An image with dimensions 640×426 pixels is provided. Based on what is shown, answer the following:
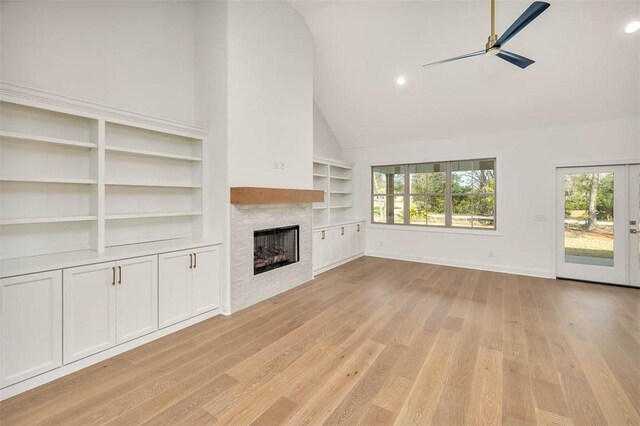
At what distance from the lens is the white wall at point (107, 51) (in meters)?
2.54

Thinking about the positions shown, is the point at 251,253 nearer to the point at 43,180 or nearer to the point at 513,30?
the point at 43,180

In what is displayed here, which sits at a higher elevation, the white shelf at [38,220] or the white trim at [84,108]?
the white trim at [84,108]

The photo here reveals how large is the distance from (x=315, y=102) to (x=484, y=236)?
15.2 ft

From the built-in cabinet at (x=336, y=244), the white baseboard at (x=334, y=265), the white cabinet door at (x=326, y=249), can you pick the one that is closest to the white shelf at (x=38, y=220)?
the built-in cabinet at (x=336, y=244)

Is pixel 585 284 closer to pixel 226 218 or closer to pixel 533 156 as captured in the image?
pixel 533 156

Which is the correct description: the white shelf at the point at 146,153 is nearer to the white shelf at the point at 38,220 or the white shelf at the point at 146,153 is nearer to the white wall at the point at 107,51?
the white wall at the point at 107,51

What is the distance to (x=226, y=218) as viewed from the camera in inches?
137

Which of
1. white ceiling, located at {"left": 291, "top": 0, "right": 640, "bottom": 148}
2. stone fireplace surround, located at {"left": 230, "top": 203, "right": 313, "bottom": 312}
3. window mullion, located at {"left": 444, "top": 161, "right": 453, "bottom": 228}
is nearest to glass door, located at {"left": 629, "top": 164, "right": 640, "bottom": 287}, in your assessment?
white ceiling, located at {"left": 291, "top": 0, "right": 640, "bottom": 148}

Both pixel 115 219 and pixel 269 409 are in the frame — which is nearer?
pixel 269 409

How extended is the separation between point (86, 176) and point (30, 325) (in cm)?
147

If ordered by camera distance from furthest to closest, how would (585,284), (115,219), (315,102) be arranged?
(315,102) → (585,284) → (115,219)

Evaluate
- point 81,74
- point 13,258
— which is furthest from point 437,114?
point 13,258

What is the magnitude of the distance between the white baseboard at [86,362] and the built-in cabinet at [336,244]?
248 centimetres

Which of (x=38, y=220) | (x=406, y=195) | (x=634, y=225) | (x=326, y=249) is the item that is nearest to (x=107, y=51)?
(x=38, y=220)
